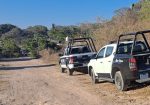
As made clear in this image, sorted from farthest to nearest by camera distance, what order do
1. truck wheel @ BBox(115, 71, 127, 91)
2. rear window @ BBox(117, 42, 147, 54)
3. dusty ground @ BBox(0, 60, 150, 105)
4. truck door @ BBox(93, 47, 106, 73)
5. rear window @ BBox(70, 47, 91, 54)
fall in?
rear window @ BBox(70, 47, 91, 54) < truck door @ BBox(93, 47, 106, 73) < rear window @ BBox(117, 42, 147, 54) < truck wheel @ BBox(115, 71, 127, 91) < dusty ground @ BBox(0, 60, 150, 105)

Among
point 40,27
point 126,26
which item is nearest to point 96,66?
point 126,26

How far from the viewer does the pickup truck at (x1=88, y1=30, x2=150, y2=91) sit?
47.5 ft

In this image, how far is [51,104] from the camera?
13398 millimetres

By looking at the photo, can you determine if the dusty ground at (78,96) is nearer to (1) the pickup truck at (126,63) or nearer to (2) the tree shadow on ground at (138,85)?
(2) the tree shadow on ground at (138,85)

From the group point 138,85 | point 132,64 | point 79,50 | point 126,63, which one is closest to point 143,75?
point 132,64

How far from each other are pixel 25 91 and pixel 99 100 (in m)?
4.97

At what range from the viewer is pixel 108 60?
16375mm

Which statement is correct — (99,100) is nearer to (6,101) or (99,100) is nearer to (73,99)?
(73,99)

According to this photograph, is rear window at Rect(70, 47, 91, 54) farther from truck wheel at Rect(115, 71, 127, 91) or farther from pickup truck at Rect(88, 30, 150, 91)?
truck wheel at Rect(115, 71, 127, 91)

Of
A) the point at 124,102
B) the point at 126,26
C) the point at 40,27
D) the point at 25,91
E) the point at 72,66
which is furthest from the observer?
the point at 40,27

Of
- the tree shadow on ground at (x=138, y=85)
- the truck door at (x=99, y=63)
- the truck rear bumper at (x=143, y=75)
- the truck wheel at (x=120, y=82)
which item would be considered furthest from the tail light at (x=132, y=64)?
the truck door at (x=99, y=63)

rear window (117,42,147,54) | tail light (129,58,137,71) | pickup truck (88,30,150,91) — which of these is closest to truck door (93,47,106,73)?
pickup truck (88,30,150,91)

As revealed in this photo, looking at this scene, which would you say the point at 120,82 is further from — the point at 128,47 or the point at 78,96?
the point at 78,96

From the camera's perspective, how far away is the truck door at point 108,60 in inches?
634
